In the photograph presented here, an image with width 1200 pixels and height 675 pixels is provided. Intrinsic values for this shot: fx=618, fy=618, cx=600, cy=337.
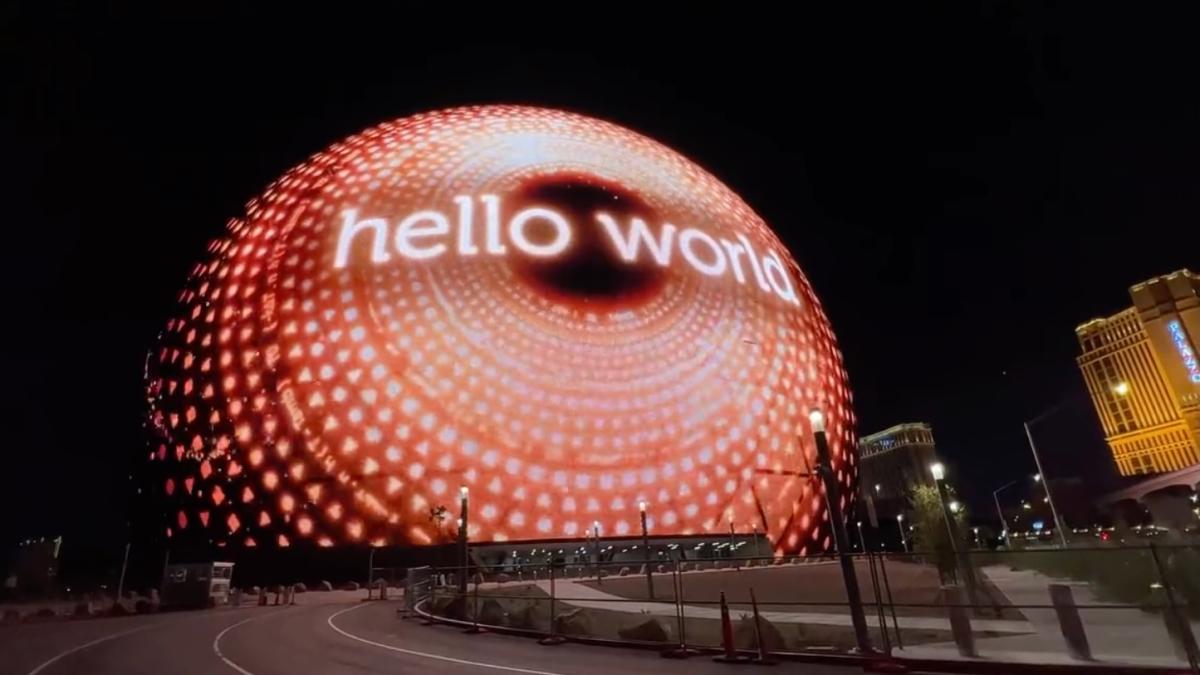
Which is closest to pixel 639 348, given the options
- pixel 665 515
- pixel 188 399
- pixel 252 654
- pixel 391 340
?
pixel 665 515

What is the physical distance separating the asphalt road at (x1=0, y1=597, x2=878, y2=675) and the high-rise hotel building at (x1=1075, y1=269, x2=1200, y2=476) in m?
128

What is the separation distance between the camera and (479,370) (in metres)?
31.6

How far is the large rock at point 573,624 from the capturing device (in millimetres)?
13094

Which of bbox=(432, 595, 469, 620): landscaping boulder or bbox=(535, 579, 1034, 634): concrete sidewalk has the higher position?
bbox=(432, 595, 469, 620): landscaping boulder

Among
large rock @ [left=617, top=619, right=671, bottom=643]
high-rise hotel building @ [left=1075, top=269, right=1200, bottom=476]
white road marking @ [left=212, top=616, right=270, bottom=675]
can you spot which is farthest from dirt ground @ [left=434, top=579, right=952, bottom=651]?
high-rise hotel building @ [left=1075, top=269, right=1200, bottom=476]

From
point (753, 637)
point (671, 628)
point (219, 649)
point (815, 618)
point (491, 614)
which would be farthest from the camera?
point (491, 614)

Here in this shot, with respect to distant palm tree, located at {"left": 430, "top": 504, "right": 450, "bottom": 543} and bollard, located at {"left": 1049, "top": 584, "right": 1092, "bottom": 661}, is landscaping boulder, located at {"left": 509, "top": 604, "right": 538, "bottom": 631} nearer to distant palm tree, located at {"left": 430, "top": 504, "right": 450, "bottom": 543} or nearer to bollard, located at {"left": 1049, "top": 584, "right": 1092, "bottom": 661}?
bollard, located at {"left": 1049, "top": 584, "right": 1092, "bottom": 661}

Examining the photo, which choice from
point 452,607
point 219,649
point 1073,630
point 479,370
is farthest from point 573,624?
point 479,370

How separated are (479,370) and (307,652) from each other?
20254 millimetres

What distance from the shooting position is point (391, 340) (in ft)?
105

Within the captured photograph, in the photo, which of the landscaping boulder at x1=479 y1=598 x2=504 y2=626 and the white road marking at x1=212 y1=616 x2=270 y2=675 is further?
the landscaping boulder at x1=479 y1=598 x2=504 y2=626

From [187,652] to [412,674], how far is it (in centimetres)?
615

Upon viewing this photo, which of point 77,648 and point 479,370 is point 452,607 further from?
point 479,370

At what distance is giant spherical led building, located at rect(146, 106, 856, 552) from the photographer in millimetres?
31172
